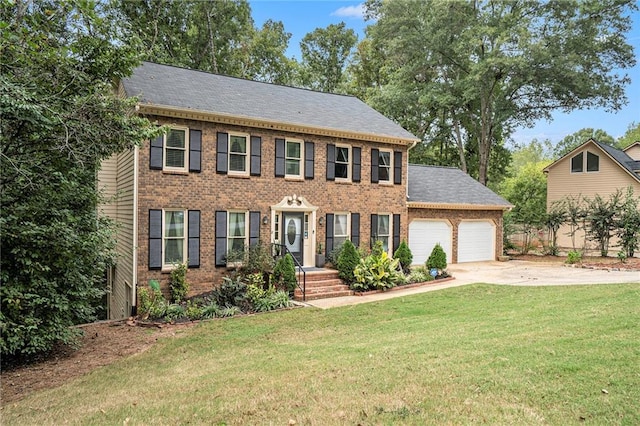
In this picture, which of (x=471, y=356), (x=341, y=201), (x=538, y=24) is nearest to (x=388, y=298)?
(x=341, y=201)

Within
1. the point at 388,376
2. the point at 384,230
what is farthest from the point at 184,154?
the point at 388,376

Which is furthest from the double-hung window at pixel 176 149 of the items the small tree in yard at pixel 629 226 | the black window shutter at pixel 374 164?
the small tree in yard at pixel 629 226

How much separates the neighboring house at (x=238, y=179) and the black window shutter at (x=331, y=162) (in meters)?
0.03

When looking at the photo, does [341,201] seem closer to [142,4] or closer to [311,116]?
[311,116]

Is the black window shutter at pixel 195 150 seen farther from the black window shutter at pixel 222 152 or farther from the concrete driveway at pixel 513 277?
the concrete driveway at pixel 513 277

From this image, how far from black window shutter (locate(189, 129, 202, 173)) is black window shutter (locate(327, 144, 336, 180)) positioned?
4442mm

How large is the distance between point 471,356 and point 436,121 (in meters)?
27.3

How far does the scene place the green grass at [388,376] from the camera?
13.0ft

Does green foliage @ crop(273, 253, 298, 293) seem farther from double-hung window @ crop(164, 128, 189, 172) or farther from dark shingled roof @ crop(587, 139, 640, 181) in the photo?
dark shingled roof @ crop(587, 139, 640, 181)

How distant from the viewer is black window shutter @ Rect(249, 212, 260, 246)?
13023mm

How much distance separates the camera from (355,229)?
15.0 meters

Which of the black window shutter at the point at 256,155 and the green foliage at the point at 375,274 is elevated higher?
the black window shutter at the point at 256,155

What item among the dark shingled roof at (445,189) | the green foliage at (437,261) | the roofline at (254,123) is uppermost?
the roofline at (254,123)

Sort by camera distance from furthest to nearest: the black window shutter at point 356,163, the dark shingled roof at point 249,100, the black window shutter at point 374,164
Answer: the black window shutter at point 374,164 < the black window shutter at point 356,163 < the dark shingled roof at point 249,100
